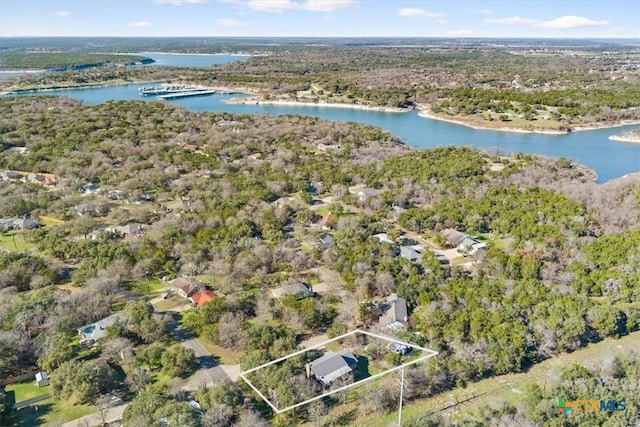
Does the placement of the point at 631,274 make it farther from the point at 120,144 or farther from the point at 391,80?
the point at 391,80

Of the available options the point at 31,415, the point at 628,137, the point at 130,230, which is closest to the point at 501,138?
the point at 628,137

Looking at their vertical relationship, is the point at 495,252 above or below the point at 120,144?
below

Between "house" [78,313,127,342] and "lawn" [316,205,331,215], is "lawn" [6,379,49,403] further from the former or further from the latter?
"lawn" [316,205,331,215]

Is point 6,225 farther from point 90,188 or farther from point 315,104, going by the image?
point 315,104

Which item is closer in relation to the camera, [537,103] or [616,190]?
[616,190]

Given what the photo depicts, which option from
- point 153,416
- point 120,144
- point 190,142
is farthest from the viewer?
point 190,142

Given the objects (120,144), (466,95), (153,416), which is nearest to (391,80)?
(466,95)

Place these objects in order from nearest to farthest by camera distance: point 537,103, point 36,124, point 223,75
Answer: point 36,124 < point 537,103 < point 223,75

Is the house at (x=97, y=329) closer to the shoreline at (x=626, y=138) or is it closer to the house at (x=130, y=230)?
the house at (x=130, y=230)

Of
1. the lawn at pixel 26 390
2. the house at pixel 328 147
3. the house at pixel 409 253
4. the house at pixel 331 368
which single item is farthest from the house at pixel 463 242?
the house at pixel 328 147
